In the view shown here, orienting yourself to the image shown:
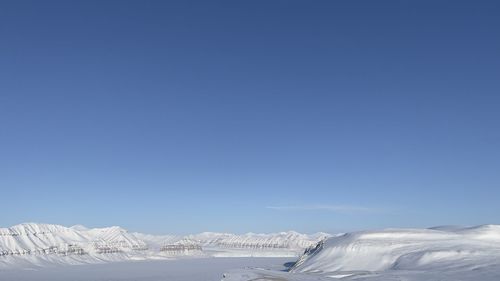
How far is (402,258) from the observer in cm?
16000

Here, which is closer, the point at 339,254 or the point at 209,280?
the point at 209,280

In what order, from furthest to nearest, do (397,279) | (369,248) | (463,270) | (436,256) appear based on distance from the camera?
1. (369,248)
2. (436,256)
3. (463,270)
4. (397,279)

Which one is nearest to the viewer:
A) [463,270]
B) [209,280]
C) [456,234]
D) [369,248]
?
[463,270]

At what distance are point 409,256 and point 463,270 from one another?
37.5 m

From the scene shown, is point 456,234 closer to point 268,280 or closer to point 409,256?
point 409,256

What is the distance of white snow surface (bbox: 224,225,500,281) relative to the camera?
12094 centimetres

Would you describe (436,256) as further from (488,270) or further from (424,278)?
(424,278)

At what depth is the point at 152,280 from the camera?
158 metres

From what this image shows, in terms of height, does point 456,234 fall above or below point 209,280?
above

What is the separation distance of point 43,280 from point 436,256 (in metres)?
130

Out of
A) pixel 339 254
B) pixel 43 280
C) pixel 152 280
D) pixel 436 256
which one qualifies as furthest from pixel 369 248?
pixel 43 280

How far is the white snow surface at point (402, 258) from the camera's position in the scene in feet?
397

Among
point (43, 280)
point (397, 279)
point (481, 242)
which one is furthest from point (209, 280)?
point (481, 242)

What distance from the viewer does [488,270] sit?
113 metres
